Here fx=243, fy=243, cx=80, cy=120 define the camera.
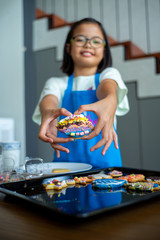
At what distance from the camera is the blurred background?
2088 mm

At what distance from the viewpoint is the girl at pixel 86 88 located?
39.9 inches

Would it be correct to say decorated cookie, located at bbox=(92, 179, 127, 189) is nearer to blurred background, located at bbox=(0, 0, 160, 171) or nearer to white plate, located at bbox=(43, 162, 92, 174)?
white plate, located at bbox=(43, 162, 92, 174)

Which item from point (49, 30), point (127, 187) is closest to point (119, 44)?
point (49, 30)

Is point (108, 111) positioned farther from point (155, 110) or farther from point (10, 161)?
point (155, 110)

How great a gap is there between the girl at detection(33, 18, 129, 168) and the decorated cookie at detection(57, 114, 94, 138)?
12 cm

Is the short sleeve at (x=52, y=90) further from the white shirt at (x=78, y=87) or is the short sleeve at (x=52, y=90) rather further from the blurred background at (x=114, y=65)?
the blurred background at (x=114, y=65)

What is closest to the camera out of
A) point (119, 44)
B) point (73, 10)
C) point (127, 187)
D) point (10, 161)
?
point (127, 187)

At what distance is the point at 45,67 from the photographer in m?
2.74

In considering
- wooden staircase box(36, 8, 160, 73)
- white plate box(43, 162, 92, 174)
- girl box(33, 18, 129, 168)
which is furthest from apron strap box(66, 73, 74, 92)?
wooden staircase box(36, 8, 160, 73)

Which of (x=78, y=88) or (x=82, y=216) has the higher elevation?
(x=78, y=88)

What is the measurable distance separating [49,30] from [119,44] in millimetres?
883

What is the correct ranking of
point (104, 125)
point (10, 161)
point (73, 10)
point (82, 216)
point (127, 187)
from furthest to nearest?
1. point (73, 10)
2. point (10, 161)
3. point (104, 125)
4. point (127, 187)
5. point (82, 216)

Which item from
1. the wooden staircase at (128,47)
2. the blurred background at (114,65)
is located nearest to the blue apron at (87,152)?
the blurred background at (114,65)

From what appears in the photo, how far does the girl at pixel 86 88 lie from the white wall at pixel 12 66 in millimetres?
1070
